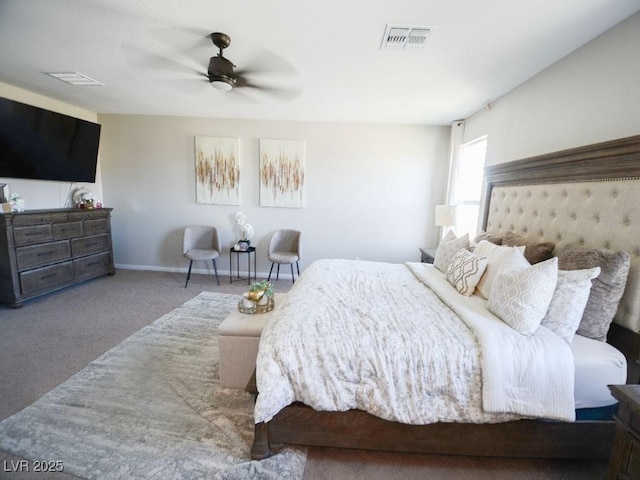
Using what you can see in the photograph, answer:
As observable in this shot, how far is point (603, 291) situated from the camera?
4.91ft

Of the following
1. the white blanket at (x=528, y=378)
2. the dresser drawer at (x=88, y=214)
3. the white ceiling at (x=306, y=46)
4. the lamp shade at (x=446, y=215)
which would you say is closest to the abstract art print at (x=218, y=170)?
the white ceiling at (x=306, y=46)

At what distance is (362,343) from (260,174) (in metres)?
3.54

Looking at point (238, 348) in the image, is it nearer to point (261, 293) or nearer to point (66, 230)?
point (261, 293)

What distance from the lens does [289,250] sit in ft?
14.4

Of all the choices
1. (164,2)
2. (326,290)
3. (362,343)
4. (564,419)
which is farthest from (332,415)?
(164,2)

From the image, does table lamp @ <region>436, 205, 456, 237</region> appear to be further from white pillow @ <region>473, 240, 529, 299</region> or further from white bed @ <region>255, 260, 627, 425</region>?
white bed @ <region>255, 260, 627, 425</region>

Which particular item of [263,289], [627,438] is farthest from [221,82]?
[627,438]

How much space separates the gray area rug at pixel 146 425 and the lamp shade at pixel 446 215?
2.97 meters

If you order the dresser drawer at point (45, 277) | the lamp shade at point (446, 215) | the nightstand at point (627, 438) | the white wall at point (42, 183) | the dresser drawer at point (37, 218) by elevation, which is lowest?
the dresser drawer at point (45, 277)

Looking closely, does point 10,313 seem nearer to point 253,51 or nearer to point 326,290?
point 326,290

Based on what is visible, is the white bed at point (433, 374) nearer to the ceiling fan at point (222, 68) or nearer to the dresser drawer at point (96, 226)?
the ceiling fan at point (222, 68)

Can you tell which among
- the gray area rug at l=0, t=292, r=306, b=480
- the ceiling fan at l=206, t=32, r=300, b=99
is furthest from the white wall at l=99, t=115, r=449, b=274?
the gray area rug at l=0, t=292, r=306, b=480

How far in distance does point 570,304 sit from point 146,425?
2.52m

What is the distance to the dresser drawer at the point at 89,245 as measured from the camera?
3.72 metres
